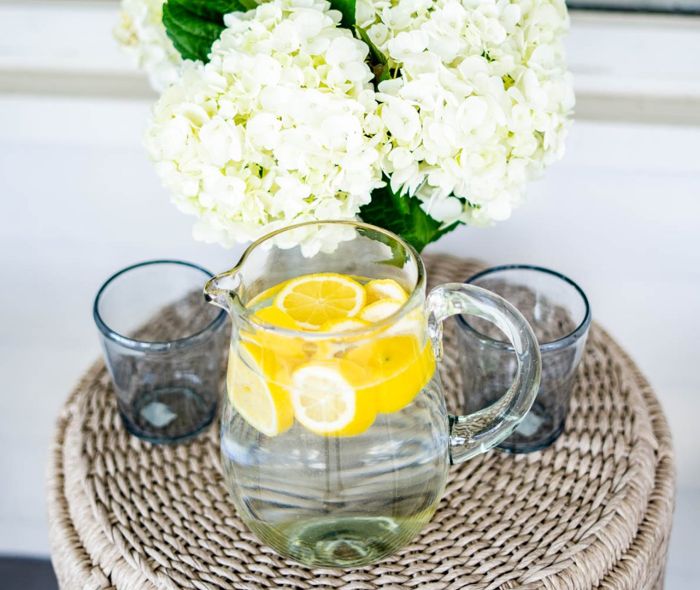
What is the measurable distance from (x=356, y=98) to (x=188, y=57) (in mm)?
166

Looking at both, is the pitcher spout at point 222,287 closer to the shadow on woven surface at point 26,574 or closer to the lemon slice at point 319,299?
the lemon slice at point 319,299

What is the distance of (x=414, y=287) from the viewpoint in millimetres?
543

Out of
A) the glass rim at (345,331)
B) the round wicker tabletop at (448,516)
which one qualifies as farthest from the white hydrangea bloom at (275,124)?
the round wicker tabletop at (448,516)

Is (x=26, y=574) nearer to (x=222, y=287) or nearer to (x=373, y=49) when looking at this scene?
(x=222, y=287)

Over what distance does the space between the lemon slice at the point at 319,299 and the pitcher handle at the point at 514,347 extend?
2.0 inches

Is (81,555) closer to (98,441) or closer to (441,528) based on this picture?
(98,441)

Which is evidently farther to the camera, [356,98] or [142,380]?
[142,380]

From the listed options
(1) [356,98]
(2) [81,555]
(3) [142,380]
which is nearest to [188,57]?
(1) [356,98]

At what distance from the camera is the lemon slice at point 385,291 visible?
560 millimetres

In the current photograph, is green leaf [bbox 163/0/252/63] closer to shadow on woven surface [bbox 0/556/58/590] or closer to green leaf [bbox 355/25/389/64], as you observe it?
green leaf [bbox 355/25/389/64]

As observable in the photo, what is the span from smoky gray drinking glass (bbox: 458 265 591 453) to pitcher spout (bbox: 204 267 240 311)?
227 mm

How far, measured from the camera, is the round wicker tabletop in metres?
0.62

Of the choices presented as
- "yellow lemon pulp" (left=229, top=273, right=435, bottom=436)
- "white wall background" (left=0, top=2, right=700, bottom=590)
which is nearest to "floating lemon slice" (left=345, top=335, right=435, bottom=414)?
"yellow lemon pulp" (left=229, top=273, right=435, bottom=436)

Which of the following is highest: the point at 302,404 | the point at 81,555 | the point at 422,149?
the point at 422,149
